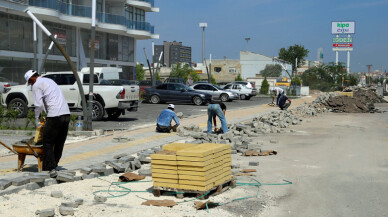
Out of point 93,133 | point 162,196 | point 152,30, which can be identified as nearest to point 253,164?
point 162,196

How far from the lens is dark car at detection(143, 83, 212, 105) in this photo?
34375mm

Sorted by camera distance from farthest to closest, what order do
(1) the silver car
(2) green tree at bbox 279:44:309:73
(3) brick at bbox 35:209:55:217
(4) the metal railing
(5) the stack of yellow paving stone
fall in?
(2) green tree at bbox 279:44:309:73, (1) the silver car, (4) the metal railing, (5) the stack of yellow paving stone, (3) brick at bbox 35:209:55:217

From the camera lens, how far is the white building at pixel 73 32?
34.5 metres

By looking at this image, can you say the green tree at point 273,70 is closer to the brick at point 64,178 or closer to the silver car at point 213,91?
the silver car at point 213,91

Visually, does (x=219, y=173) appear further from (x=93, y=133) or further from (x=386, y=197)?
(x=93, y=133)

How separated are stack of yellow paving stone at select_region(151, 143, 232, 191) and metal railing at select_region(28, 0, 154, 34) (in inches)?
1224

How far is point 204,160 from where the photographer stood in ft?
23.8

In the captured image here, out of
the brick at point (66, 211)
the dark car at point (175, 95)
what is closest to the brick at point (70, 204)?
the brick at point (66, 211)

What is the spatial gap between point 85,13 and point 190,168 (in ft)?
116

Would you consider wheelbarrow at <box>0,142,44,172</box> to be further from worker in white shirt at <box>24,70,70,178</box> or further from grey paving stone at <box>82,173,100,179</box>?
grey paving stone at <box>82,173,100,179</box>

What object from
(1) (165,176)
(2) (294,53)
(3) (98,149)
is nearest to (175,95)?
(3) (98,149)

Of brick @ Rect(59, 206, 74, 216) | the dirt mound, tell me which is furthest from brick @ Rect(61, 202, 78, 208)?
the dirt mound

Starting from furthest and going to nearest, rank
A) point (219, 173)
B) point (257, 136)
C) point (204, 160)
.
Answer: point (257, 136) → point (219, 173) → point (204, 160)

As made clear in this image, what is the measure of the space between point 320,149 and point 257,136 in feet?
12.0
